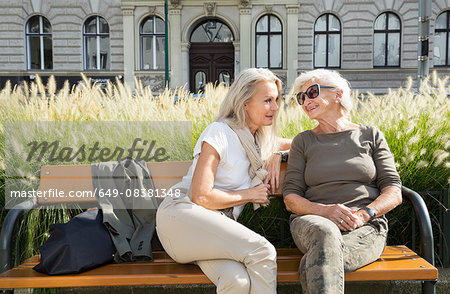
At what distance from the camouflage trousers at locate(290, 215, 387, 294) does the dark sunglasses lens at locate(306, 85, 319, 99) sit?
82 cm

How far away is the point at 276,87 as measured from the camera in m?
2.95

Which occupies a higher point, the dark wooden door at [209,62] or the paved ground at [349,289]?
the dark wooden door at [209,62]

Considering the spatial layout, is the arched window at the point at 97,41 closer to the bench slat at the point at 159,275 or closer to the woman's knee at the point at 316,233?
the bench slat at the point at 159,275

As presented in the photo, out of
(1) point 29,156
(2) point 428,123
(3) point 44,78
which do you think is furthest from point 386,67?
(1) point 29,156

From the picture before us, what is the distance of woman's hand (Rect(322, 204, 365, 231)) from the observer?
261cm

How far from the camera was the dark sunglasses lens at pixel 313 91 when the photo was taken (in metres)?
2.98

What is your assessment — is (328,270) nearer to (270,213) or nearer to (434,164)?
(270,213)

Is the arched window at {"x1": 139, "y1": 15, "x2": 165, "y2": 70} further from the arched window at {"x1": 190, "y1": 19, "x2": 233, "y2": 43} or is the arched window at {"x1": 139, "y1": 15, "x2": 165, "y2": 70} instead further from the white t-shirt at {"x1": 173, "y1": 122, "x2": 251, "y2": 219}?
the white t-shirt at {"x1": 173, "y1": 122, "x2": 251, "y2": 219}

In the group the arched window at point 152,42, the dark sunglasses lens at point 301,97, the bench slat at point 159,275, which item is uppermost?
the arched window at point 152,42

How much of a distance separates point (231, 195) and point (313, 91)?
0.91m

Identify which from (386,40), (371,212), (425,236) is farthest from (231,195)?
(386,40)

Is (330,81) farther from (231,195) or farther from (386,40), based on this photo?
(386,40)

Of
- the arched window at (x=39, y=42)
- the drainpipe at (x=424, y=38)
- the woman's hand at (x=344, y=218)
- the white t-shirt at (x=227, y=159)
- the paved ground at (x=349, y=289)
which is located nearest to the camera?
the woman's hand at (x=344, y=218)

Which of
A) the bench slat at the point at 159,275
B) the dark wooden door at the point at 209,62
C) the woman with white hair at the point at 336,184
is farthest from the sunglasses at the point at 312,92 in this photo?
the dark wooden door at the point at 209,62
